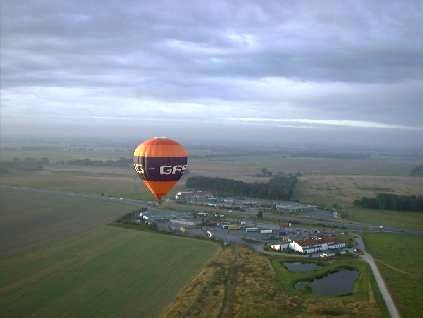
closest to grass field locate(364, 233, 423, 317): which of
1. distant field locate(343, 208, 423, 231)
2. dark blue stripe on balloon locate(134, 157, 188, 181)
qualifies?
distant field locate(343, 208, 423, 231)

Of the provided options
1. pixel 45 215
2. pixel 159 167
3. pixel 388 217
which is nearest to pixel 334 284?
pixel 159 167

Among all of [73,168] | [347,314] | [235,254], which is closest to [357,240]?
[235,254]

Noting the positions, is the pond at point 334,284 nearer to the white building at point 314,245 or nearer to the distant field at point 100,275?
the white building at point 314,245

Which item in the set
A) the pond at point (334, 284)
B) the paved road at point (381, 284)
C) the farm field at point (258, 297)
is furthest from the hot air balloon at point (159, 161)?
the paved road at point (381, 284)

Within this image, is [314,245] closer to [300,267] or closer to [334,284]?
[300,267]

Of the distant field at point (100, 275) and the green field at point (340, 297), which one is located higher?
the distant field at point (100, 275)

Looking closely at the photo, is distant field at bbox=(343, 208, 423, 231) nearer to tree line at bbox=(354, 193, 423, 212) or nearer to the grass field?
tree line at bbox=(354, 193, 423, 212)
